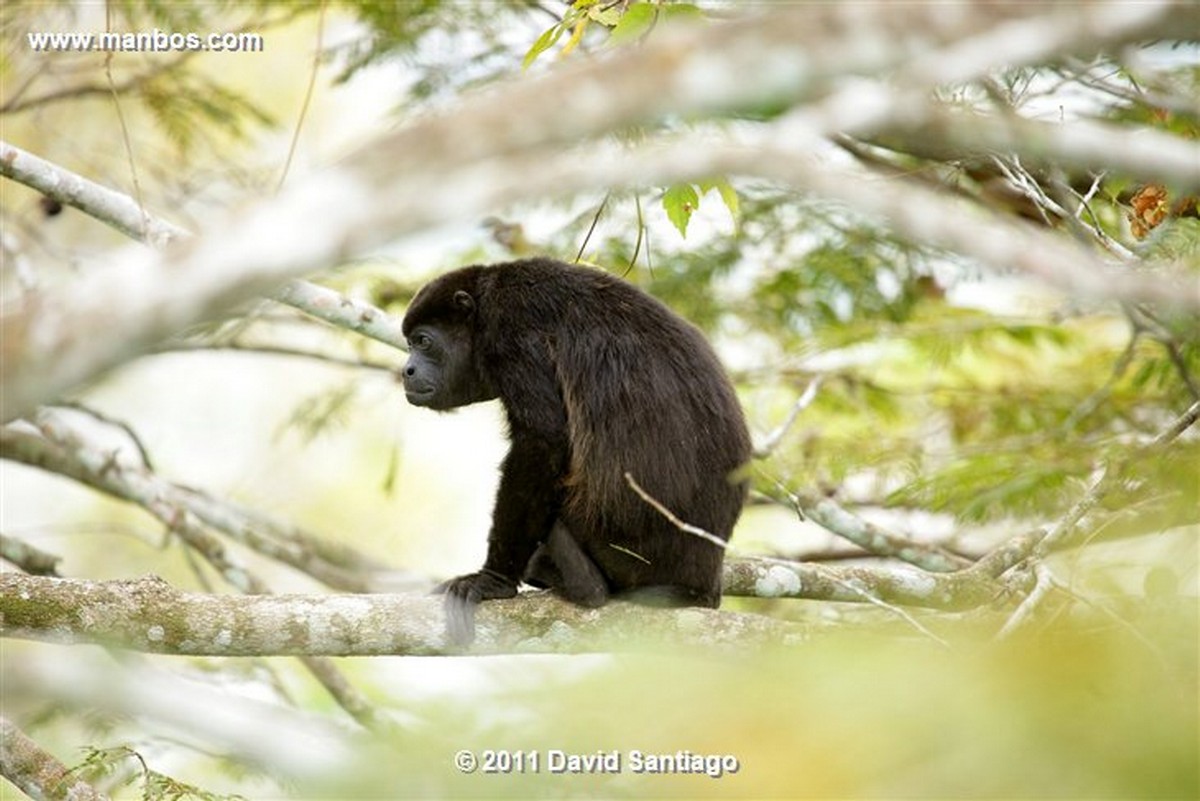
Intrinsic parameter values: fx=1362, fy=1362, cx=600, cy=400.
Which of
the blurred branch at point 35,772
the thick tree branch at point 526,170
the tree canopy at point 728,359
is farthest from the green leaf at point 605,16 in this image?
the blurred branch at point 35,772

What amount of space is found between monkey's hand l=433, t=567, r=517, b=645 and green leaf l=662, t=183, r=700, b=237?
1308 millimetres

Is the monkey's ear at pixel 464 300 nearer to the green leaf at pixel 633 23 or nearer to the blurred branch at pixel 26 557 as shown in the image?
the green leaf at pixel 633 23

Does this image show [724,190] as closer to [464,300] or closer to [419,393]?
[464,300]

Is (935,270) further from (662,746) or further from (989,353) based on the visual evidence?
(662,746)

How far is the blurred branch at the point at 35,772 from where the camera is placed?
3.67m

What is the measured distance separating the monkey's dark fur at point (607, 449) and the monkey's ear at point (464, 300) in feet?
0.88

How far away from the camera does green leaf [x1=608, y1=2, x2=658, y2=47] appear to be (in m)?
3.47

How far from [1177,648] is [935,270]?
15.3ft

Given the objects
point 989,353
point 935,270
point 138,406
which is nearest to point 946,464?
point 935,270

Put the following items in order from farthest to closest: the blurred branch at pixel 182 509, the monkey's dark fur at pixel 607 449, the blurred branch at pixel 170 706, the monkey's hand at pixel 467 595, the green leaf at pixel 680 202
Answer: the blurred branch at pixel 182 509 → the monkey's dark fur at pixel 607 449 → the monkey's hand at pixel 467 595 → the green leaf at pixel 680 202 → the blurred branch at pixel 170 706

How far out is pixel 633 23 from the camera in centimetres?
347

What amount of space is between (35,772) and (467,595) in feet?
4.33

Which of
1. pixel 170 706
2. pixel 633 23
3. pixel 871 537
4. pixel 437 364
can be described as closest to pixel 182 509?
pixel 437 364

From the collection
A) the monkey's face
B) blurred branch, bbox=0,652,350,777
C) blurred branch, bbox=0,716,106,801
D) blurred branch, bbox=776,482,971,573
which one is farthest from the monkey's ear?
blurred branch, bbox=0,716,106,801
